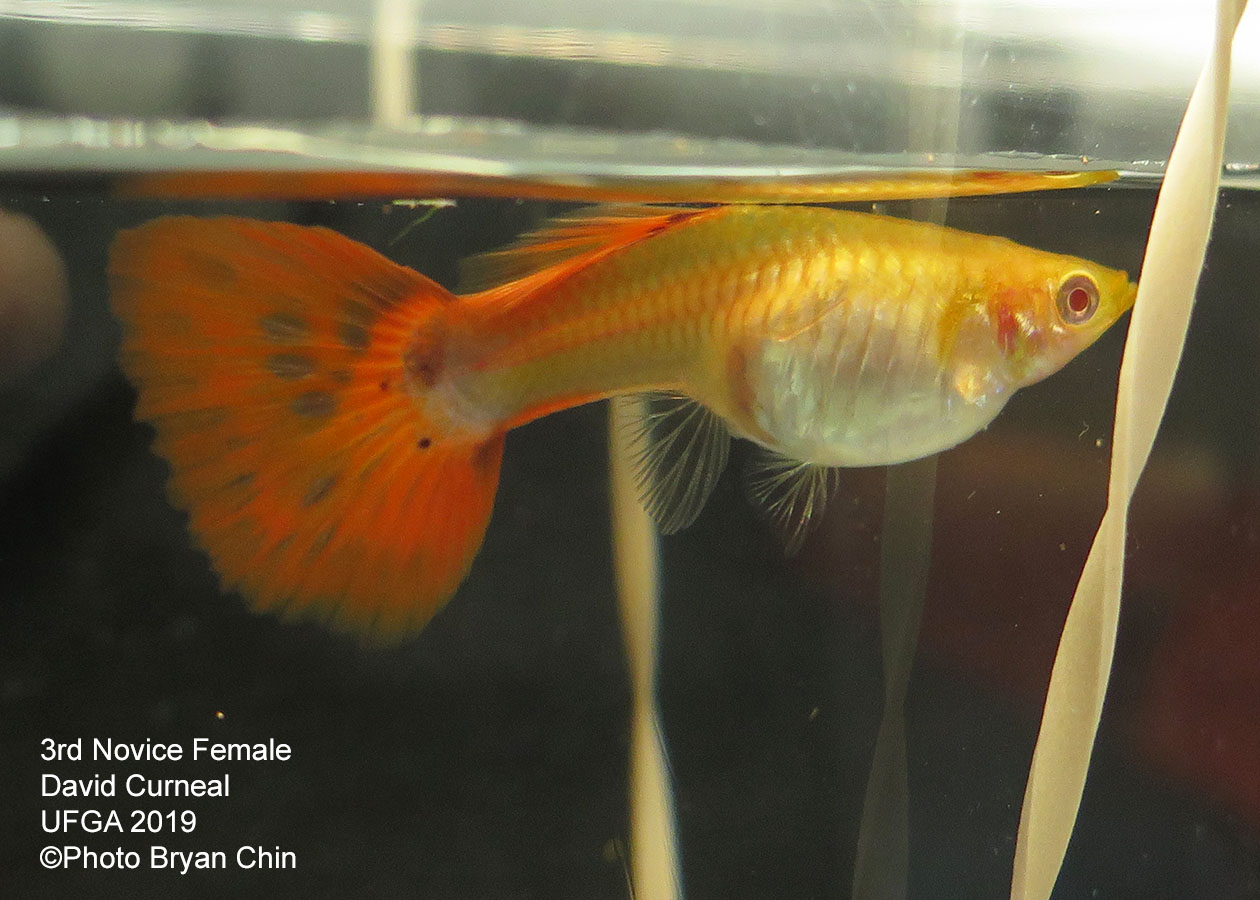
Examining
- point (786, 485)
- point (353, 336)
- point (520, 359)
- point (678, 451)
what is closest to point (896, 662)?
point (786, 485)

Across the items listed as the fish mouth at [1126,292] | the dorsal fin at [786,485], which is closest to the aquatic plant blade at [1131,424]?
the fish mouth at [1126,292]

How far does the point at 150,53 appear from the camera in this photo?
96 cm

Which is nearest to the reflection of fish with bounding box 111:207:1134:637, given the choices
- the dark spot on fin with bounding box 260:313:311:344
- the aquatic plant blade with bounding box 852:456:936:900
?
the dark spot on fin with bounding box 260:313:311:344

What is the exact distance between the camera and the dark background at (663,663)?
38.6 inches

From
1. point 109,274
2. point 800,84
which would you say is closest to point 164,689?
point 109,274

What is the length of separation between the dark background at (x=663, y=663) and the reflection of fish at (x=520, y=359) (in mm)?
227

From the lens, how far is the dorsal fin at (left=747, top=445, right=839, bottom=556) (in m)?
0.79

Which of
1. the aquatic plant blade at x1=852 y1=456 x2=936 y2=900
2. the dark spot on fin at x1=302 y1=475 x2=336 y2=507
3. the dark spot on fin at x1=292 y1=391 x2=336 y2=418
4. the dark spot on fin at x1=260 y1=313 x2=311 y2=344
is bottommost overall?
the aquatic plant blade at x1=852 y1=456 x2=936 y2=900

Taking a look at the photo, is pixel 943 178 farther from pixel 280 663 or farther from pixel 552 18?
pixel 280 663

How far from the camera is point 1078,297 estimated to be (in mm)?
657

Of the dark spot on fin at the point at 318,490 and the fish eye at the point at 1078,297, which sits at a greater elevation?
the dark spot on fin at the point at 318,490

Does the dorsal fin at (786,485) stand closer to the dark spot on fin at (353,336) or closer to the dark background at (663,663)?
the dark background at (663,663)

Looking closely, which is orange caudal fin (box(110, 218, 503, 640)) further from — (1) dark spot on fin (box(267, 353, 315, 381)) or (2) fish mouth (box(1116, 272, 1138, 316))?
(2) fish mouth (box(1116, 272, 1138, 316))

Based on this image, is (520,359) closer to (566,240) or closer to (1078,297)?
(566,240)
